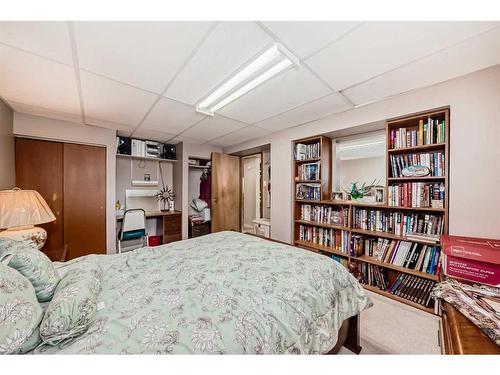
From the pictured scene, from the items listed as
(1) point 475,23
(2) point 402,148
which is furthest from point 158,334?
(2) point 402,148

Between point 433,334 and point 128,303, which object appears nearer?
point 128,303

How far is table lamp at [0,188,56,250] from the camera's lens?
1588 mm

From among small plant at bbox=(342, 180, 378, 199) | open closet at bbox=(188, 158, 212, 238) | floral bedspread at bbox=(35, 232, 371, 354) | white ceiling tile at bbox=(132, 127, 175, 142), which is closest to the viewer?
floral bedspread at bbox=(35, 232, 371, 354)

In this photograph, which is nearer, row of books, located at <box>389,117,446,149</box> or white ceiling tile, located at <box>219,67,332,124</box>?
white ceiling tile, located at <box>219,67,332,124</box>

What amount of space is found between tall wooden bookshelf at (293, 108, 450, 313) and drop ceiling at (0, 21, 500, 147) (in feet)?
1.50

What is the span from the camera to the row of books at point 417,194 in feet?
6.14

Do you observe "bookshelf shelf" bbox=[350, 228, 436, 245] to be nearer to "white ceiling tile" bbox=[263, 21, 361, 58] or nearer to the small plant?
the small plant

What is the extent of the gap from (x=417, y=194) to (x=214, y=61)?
2.33m

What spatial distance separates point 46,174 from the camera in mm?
2660

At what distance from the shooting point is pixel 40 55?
1.36m

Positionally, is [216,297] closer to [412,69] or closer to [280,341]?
[280,341]

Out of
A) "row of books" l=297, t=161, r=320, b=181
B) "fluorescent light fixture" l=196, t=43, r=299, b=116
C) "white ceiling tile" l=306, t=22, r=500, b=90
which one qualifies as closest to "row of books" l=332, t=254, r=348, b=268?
"row of books" l=297, t=161, r=320, b=181

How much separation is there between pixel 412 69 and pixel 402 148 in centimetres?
81

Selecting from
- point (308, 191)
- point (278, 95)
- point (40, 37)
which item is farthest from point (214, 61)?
point (308, 191)
